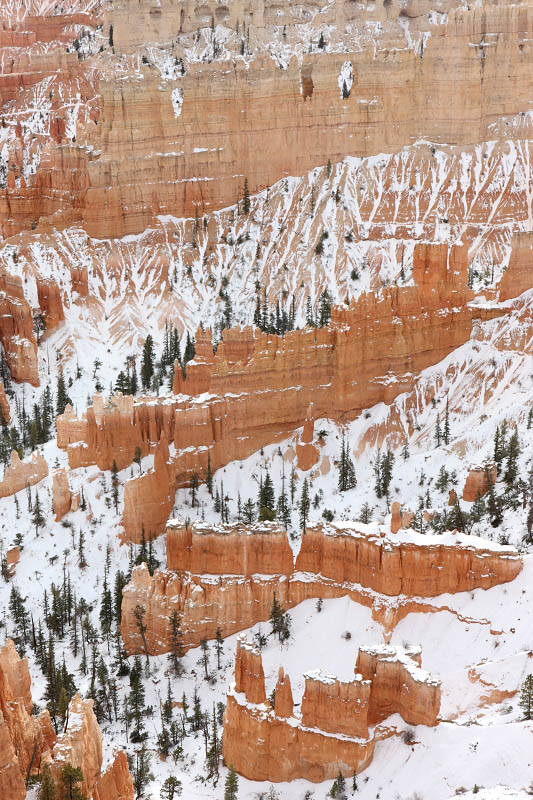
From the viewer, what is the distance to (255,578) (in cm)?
6203

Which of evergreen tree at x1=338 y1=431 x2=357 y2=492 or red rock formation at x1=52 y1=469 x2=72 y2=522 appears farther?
evergreen tree at x1=338 y1=431 x2=357 y2=492

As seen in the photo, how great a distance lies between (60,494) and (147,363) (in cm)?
2753

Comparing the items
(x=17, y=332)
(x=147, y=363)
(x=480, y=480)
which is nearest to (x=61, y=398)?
(x=147, y=363)

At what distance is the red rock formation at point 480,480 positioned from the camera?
6800cm

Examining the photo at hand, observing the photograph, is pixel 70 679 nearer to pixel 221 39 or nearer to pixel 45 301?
pixel 45 301

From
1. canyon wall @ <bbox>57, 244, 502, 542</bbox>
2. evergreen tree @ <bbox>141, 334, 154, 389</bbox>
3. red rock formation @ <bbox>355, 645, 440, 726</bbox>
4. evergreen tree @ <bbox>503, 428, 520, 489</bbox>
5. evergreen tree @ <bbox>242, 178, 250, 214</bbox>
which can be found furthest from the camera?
evergreen tree @ <bbox>242, 178, 250, 214</bbox>

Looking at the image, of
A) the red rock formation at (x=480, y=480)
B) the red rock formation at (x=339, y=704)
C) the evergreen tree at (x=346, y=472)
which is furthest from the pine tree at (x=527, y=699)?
the evergreen tree at (x=346, y=472)

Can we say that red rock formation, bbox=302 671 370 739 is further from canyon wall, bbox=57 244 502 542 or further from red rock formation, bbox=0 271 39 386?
red rock formation, bbox=0 271 39 386

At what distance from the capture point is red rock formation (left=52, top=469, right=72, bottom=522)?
73875 mm

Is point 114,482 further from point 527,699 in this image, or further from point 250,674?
point 527,699

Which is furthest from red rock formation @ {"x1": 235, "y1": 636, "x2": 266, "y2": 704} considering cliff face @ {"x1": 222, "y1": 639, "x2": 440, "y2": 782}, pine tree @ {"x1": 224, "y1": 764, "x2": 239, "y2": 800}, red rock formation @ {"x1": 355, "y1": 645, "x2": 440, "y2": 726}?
red rock formation @ {"x1": 355, "y1": 645, "x2": 440, "y2": 726}

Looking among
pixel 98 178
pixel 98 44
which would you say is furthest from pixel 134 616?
pixel 98 44

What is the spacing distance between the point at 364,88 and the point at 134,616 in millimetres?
71489

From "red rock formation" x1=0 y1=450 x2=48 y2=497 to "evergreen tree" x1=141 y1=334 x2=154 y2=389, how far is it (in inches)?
764
